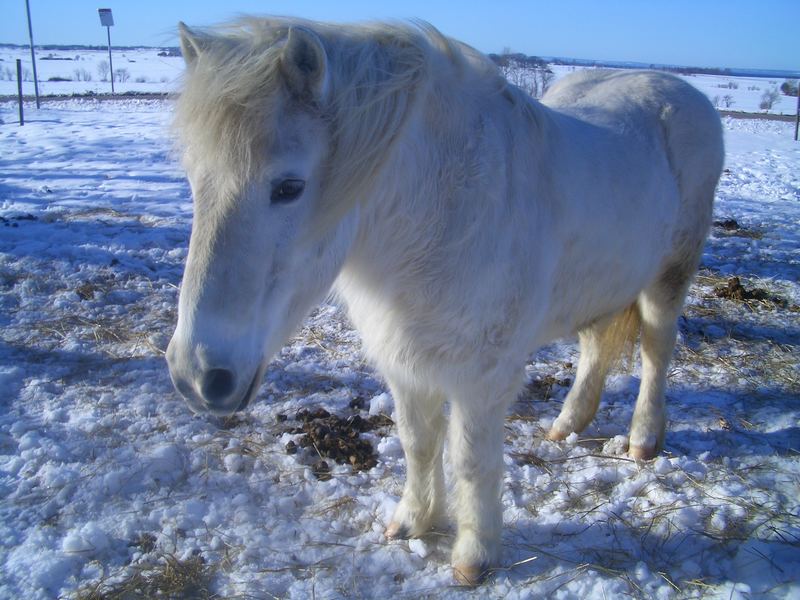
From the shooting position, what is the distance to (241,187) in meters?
1.33

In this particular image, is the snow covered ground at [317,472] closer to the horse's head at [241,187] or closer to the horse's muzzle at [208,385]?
the horse's head at [241,187]

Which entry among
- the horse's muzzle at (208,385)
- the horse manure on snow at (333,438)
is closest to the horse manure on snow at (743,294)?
the horse manure on snow at (333,438)

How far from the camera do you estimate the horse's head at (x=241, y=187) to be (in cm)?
131

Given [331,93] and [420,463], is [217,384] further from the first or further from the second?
[420,463]

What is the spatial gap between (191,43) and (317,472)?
2.04 m

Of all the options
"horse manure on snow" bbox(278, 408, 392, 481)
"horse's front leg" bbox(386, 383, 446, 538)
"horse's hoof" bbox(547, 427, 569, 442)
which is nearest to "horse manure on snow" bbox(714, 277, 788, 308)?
"horse's hoof" bbox(547, 427, 569, 442)

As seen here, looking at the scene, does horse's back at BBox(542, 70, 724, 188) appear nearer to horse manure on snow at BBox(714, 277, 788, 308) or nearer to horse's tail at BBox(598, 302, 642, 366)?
horse's tail at BBox(598, 302, 642, 366)

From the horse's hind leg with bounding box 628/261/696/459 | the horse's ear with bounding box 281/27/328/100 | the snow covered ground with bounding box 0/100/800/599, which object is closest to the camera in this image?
the horse's ear with bounding box 281/27/328/100

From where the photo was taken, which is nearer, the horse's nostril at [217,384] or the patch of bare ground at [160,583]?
the horse's nostril at [217,384]

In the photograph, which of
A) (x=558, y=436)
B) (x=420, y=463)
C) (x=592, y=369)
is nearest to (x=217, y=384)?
(x=420, y=463)

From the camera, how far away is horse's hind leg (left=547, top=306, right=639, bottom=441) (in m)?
3.15

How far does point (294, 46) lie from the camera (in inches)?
51.8

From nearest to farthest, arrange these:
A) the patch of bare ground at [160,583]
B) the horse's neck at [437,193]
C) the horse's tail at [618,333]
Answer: the horse's neck at [437,193] < the patch of bare ground at [160,583] < the horse's tail at [618,333]

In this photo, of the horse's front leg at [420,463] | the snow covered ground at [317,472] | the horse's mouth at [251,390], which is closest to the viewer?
the horse's mouth at [251,390]
